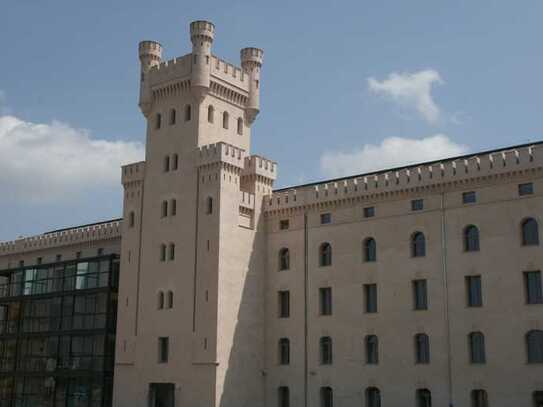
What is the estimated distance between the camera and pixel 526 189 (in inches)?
1959

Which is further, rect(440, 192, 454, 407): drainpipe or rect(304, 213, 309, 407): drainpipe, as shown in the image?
rect(304, 213, 309, 407): drainpipe

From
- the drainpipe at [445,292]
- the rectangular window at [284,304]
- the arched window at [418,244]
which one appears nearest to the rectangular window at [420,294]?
the drainpipe at [445,292]

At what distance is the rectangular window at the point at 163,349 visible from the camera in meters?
59.1

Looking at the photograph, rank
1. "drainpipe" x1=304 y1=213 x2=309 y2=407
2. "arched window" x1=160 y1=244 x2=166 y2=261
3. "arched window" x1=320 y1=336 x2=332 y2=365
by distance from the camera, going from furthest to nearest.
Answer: "arched window" x1=160 y1=244 x2=166 y2=261 < "drainpipe" x1=304 y1=213 x2=309 y2=407 < "arched window" x1=320 y1=336 x2=332 y2=365

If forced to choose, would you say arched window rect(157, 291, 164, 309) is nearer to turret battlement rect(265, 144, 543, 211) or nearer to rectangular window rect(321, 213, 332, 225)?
turret battlement rect(265, 144, 543, 211)

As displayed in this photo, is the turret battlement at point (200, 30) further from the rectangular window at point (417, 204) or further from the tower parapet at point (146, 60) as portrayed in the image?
the rectangular window at point (417, 204)

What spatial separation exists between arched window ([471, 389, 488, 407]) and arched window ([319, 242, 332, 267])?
14026 mm

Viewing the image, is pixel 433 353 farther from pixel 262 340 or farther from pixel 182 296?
pixel 182 296

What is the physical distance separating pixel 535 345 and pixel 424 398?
8.23 meters

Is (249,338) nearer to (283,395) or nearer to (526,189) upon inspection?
(283,395)

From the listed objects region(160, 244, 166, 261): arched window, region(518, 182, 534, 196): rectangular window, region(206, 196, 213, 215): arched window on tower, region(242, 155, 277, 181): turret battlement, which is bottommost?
region(160, 244, 166, 261): arched window

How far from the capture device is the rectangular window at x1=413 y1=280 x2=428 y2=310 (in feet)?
173

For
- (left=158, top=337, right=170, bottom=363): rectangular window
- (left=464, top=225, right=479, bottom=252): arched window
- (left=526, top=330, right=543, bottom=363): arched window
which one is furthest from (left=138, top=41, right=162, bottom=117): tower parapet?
(left=526, top=330, right=543, bottom=363): arched window

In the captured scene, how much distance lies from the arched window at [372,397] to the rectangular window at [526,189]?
16.2 m
